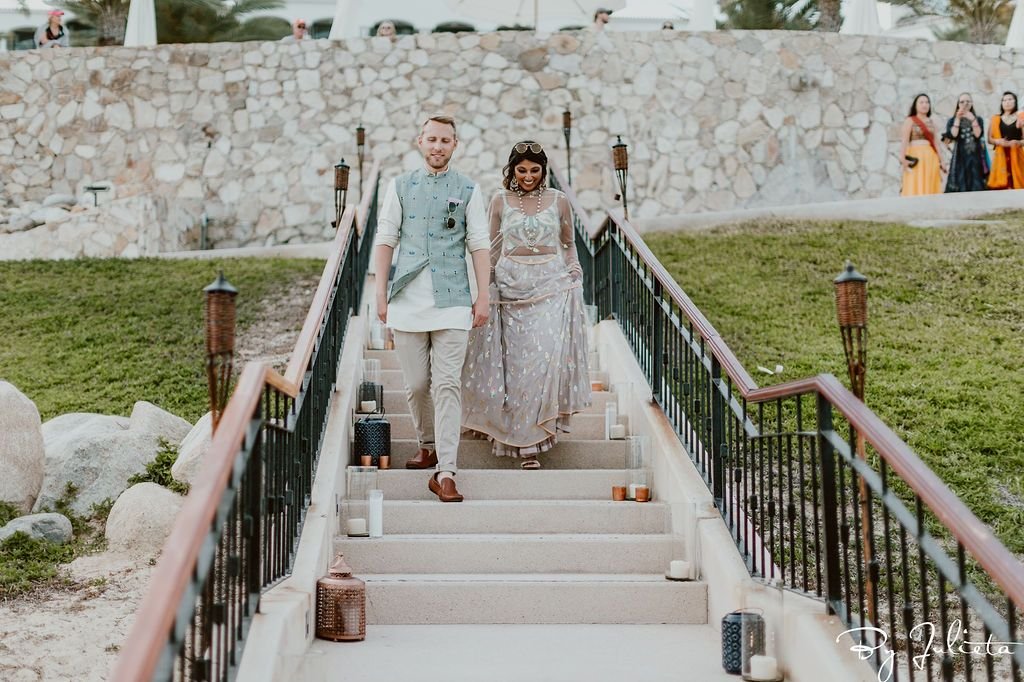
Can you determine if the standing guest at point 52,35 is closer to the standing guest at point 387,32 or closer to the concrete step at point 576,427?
A: the standing guest at point 387,32

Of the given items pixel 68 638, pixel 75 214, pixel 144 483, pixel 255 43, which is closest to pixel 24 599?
pixel 68 638

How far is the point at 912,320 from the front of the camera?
10438 millimetres

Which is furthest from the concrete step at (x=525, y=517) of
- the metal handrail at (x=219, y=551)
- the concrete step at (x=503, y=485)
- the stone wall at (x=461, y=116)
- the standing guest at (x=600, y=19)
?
the standing guest at (x=600, y=19)

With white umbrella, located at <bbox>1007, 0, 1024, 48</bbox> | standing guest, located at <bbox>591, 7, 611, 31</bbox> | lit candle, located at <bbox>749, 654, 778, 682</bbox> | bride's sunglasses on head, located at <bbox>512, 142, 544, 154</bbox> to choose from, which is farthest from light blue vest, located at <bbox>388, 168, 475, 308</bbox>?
white umbrella, located at <bbox>1007, 0, 1024, 48</bbox>

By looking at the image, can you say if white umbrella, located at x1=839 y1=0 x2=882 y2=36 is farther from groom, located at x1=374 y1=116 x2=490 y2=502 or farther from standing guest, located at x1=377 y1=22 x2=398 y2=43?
groom, located at x1=374 y1=116 x2=490 y2=502

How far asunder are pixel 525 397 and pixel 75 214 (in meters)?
10.6

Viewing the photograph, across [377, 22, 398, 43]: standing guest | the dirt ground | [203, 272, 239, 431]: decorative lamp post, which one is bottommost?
the dirt ground

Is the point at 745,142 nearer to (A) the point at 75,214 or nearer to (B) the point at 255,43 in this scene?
(B) the point at 255,43

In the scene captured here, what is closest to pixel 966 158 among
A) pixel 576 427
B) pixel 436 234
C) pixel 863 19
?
pixel 863 19

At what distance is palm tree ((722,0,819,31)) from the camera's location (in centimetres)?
2125

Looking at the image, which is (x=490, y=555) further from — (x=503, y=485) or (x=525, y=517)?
(x=503, y=485)

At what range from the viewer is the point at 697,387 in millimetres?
5805

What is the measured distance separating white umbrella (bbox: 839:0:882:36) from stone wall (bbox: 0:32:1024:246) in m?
0.90

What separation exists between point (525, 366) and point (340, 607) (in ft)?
6.42
